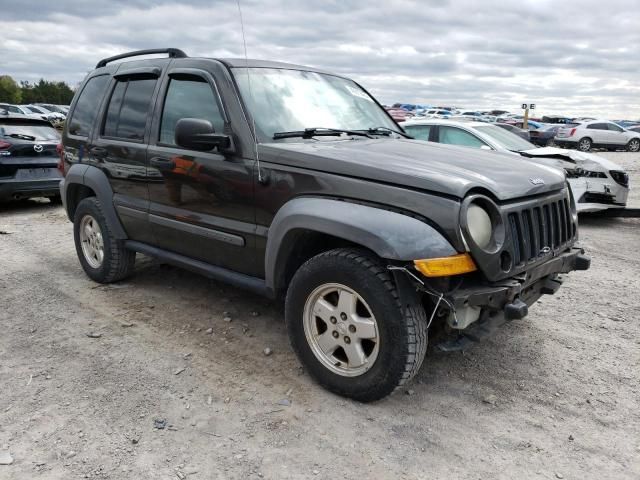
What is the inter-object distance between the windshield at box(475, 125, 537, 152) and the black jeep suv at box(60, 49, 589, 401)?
347 centimetres

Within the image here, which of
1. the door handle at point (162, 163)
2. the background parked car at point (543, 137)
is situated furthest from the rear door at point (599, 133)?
the door handle at point (162, 163)

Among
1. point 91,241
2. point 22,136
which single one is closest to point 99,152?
point 91,241

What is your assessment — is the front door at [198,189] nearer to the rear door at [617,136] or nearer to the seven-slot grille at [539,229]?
the seven-slot grille at [539,229]

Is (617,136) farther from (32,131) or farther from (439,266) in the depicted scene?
Answer: (439,266)

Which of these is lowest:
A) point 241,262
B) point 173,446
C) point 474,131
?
point 173,446

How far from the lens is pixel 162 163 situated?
3.99 meters

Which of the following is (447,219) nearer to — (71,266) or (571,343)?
(571,343)

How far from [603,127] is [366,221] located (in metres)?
25.6

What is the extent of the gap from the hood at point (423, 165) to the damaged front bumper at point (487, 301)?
456mm

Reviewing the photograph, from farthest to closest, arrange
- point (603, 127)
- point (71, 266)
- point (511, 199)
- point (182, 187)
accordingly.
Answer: point (603, 127), point (71, 266), point (182, 187), point (511, 199)

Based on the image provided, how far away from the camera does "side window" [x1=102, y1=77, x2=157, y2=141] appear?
4.27 metres

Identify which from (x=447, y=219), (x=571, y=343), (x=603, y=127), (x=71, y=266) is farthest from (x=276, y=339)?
(x=603, y=127)

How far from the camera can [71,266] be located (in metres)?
5.64

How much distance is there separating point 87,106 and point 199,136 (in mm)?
2314
